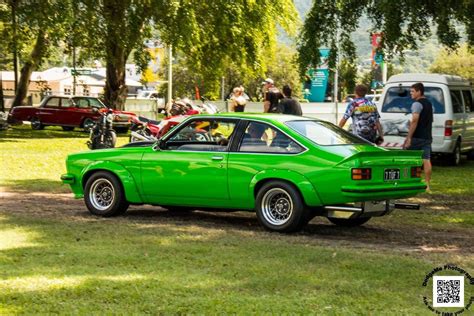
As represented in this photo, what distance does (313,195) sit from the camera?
11.1 metres

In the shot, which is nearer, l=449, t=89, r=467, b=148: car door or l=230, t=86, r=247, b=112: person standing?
l=449, t=89, r=467, b=148: car door

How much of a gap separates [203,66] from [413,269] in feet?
85.1

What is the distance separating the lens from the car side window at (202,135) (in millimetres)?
12281

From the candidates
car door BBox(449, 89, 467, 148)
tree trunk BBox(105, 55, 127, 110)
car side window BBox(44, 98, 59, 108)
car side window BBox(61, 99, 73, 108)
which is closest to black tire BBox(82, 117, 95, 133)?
car side window BBox(61, 99, 73, 108)

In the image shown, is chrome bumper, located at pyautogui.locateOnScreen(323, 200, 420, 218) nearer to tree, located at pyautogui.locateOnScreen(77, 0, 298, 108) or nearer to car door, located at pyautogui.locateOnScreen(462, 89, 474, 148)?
car door, located at pyautogui.locateOnScreen(462, 89, 474, 148)

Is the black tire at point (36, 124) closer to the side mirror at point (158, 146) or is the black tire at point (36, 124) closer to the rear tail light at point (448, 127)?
the rear tail light at point (448, 127)

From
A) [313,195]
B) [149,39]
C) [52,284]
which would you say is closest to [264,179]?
[313,195]

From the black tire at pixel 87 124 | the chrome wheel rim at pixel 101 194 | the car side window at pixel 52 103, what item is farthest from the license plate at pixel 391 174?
A: the car side window at pixel 52 103

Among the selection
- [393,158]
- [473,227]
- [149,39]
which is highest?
[149,39]

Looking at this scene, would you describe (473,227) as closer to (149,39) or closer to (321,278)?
(321,278)

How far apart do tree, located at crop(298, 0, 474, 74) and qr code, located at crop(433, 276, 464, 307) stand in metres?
7.52

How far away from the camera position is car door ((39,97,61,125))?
4019 cm

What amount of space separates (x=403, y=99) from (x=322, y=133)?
11260 millimetres

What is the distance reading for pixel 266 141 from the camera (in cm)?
1183
